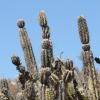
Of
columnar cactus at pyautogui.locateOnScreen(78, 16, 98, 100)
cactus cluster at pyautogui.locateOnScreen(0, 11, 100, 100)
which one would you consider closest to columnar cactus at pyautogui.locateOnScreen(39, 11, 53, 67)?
cactus cluster at pyautogui.locateOnScreen(0, 11, 100, 100)

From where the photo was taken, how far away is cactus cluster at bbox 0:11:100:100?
15.3 meters

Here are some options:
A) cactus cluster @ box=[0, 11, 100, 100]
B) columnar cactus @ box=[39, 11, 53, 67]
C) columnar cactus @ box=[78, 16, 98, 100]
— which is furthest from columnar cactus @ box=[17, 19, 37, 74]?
columnar cactus @ box=[78, 16, 98, 100]

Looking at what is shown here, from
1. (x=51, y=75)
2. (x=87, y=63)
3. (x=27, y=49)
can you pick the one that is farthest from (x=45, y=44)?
(x=27, y=49)

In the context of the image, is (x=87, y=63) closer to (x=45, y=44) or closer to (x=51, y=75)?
(x=45, y=44)

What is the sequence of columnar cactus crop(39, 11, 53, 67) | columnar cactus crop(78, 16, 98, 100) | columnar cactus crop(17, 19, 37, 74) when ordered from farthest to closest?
columnar cactus crop(17, 19, 37, 74) → columnar cactus crop(78, 16, 98, 100) → columnar cactus crop(39, 11, 53, 67)

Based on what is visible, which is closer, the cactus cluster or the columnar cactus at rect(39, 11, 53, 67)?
the cactus cluster

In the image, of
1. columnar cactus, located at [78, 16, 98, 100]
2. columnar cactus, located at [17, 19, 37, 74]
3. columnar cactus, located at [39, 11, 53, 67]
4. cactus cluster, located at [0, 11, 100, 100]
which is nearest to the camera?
cactus cluster, located at [0, 11, 100, 100]

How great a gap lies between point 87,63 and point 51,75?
518 centimetres

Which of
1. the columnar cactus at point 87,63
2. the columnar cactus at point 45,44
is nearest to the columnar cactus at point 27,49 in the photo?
the columnar cactus at point 45,44

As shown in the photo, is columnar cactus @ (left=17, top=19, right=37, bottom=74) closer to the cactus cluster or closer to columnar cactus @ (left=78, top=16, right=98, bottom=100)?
the cactus cluster

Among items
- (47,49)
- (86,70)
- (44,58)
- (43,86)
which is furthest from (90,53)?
(43,86)

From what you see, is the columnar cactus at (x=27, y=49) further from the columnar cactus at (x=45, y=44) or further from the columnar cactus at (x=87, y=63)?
the columnar cactus at (x=87, y=63)

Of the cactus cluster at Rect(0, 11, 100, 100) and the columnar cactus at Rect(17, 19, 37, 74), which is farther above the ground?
the columnar cactus at Rect(17, 19, 37, 74)

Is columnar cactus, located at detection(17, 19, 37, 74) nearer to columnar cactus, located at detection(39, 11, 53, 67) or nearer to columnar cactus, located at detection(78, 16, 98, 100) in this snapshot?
columnar cactus, located at detection(39, 11, 53, 67)
